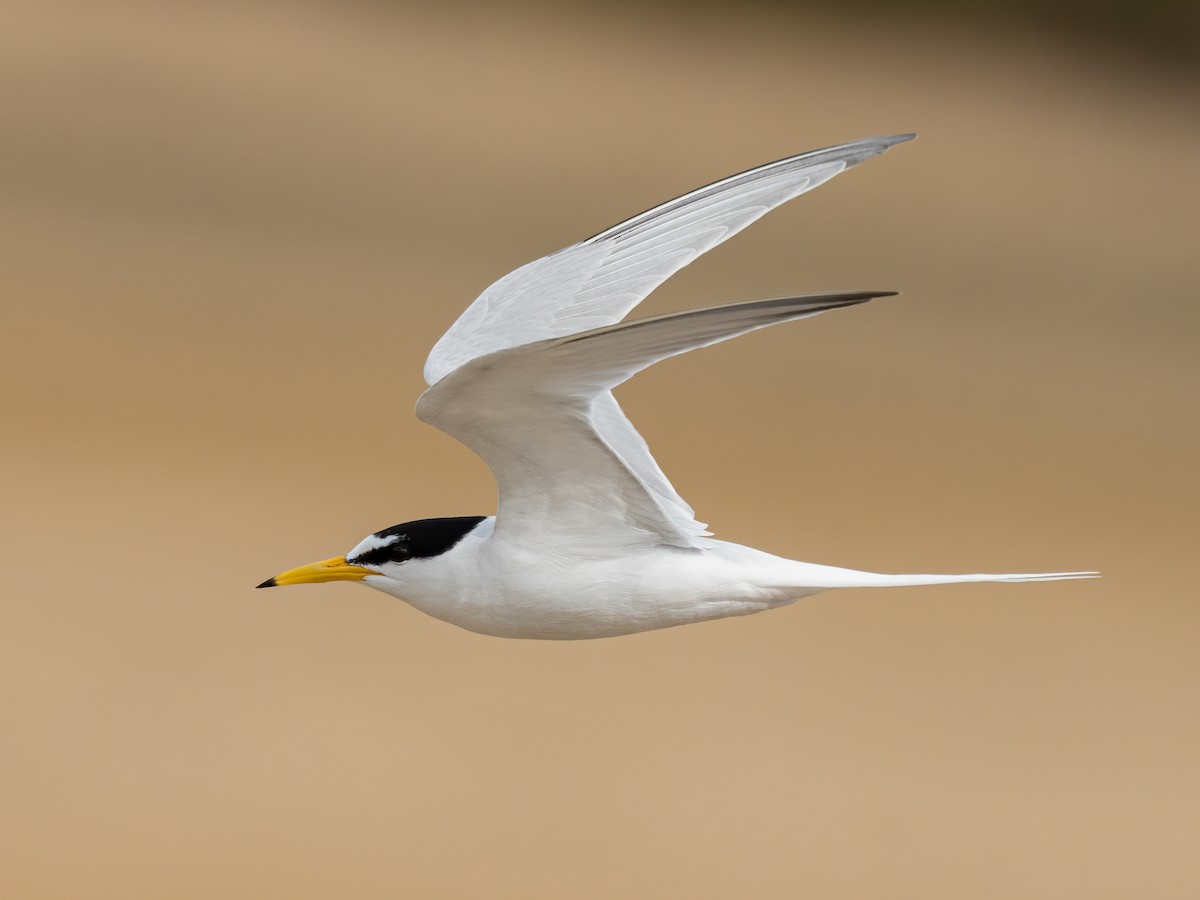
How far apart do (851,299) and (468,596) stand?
3.50 ft

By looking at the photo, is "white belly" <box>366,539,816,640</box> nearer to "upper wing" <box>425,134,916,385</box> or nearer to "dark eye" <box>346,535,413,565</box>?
"dark eye" <box>346,535,413,565</box>

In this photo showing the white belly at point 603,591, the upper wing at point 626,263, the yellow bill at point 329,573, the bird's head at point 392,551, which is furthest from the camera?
the upper wing at point 626,263

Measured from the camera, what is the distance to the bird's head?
2734 millimetres

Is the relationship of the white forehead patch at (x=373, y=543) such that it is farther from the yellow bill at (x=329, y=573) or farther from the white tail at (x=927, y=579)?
the white tail at (x=927, y=579)

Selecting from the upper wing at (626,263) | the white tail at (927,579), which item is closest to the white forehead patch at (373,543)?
the upper wing at (626,263)

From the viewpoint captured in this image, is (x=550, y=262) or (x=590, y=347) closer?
(x=590, y=347)

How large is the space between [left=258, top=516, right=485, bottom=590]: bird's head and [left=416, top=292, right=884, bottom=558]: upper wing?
5.9 inches

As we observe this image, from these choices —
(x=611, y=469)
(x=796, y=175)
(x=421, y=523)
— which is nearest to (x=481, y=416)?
(x=611, y=469)

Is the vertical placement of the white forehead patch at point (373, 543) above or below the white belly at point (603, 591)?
above

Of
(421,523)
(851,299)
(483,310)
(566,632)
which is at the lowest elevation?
(566,632)

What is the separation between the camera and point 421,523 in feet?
9.09

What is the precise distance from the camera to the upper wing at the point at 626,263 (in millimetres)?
2949

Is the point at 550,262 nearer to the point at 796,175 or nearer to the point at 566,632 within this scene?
the point at 796,175

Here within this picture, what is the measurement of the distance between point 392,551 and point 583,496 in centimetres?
44
